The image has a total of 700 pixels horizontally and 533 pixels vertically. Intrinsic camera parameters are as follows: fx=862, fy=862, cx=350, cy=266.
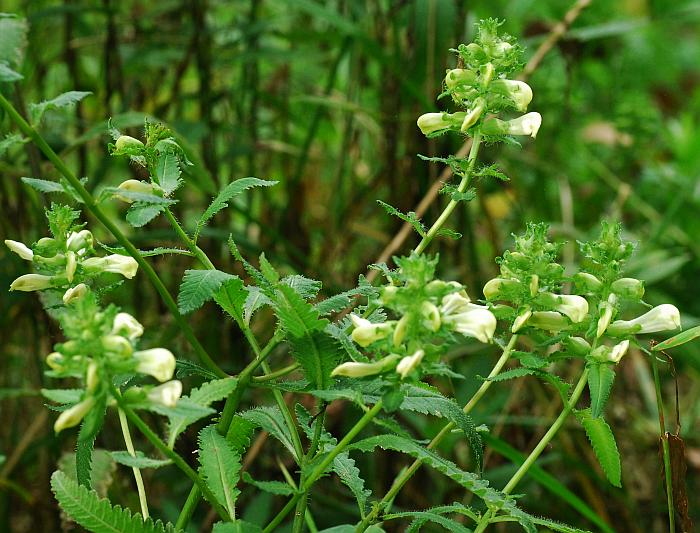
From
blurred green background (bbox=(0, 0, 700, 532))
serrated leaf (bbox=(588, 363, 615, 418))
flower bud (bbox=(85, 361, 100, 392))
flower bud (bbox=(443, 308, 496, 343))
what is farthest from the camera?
blurred green background (bbox=(0, 0, 700, 532))

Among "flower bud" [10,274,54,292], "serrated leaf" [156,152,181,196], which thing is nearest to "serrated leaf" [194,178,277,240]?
"serrated leaf" [156,152,181,196]

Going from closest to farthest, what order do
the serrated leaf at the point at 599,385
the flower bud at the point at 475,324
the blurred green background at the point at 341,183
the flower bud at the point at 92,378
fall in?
the flower bud at the point at 92,378
the flower bud at the point at 475,324
the serrated leaf at the point at 599,385
the blurred green background at the point at 341,183

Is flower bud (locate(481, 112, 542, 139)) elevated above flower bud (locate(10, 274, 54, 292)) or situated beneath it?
elevated above

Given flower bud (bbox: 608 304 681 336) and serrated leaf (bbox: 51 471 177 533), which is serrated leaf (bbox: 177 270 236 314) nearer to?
serrated leaf (bbox: 51 471 177 533)

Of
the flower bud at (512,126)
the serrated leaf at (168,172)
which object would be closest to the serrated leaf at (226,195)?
the serrated leaf at (168,172)

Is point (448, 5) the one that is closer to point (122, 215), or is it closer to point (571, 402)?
point (571, 402)

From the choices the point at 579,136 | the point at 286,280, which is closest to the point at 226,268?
the point at 286,280

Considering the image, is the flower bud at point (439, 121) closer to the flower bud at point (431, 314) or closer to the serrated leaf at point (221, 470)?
the flower bud at point (431, 314)
